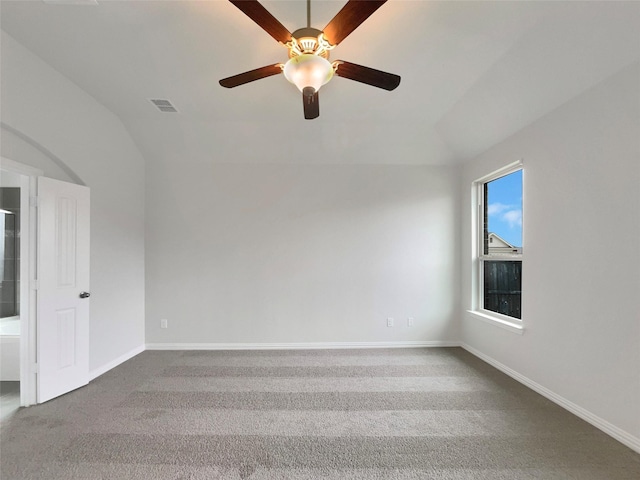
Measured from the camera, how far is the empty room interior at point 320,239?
6.31 feet

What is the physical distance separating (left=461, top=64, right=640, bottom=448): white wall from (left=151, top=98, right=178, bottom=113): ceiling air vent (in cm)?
384

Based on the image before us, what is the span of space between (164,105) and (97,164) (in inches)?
39.9

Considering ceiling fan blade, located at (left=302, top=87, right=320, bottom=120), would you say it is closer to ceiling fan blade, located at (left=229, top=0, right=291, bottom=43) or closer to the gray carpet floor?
ceiling fan blade, located at (left=229, top=0, right=291, bottom=43)

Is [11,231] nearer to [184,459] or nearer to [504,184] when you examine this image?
[184,459]

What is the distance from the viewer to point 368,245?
407 centimetres

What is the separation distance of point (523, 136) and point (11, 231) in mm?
6528

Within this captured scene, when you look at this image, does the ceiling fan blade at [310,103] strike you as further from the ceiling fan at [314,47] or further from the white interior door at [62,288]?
the white interior door at [62,288]

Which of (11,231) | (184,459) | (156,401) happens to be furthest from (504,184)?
(11,231)

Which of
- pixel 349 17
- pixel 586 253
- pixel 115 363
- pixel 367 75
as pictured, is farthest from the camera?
pixel 115 363

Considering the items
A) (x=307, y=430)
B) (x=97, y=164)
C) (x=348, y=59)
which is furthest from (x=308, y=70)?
(x=97, y=164)

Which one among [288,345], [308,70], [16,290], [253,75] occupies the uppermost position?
[253,75]

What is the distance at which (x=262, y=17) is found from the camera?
57.5 inches

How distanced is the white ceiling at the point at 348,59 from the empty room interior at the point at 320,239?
0.02m

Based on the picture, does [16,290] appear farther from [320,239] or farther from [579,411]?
[579,411]
